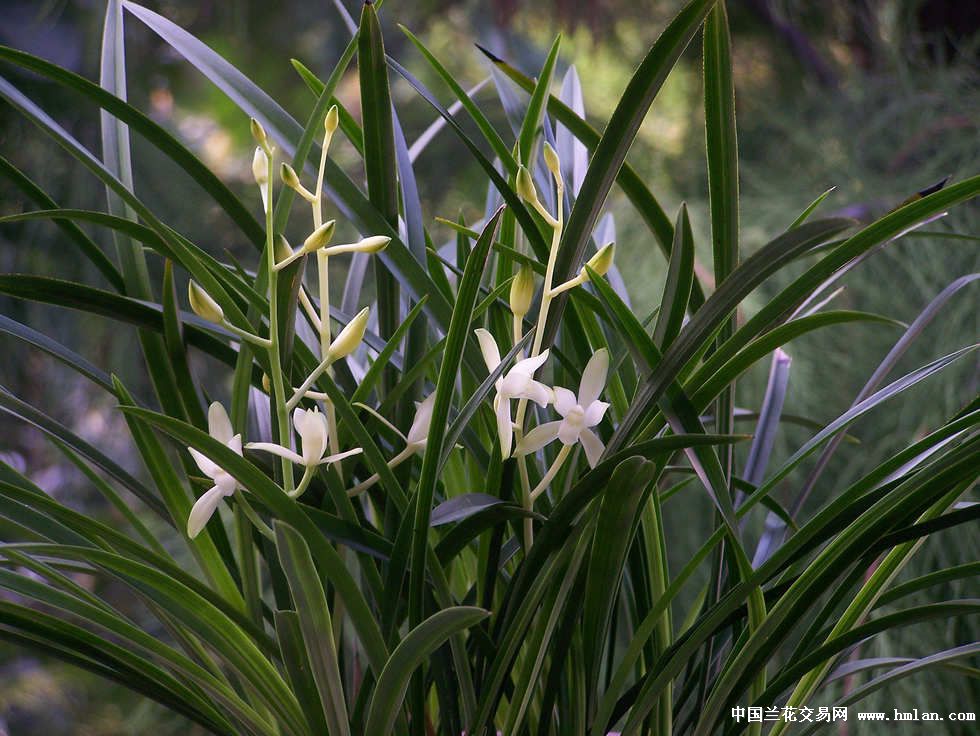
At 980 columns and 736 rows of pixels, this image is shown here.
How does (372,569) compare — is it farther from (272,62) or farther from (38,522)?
(272,62)

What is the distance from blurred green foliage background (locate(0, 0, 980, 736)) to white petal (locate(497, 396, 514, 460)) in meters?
0.53

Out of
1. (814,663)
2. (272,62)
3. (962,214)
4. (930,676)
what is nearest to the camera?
(814,663)

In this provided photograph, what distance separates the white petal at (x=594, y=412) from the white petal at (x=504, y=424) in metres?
0.02

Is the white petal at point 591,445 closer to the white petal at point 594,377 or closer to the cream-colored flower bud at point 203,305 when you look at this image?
the white petal at point 594,377

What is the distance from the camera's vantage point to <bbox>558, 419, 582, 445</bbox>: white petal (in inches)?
9.7

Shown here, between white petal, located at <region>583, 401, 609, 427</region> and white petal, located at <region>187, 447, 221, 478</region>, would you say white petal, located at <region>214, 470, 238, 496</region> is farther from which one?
white petal, located at <region>583, 401, 609, 427</region>

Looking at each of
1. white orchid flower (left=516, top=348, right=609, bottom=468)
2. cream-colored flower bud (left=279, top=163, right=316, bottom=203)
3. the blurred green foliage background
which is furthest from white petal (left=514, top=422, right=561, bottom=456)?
the blurred green foliage background

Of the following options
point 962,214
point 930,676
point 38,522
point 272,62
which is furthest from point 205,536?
point 272,62

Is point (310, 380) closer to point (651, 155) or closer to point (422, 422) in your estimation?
point (422, 422)

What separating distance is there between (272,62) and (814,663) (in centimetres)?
127

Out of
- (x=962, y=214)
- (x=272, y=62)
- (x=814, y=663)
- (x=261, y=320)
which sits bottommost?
(x=814, y=663)

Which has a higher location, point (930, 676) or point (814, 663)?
point (930, 676)

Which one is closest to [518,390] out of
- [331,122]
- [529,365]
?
[529,365]

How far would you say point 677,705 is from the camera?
32 cm
